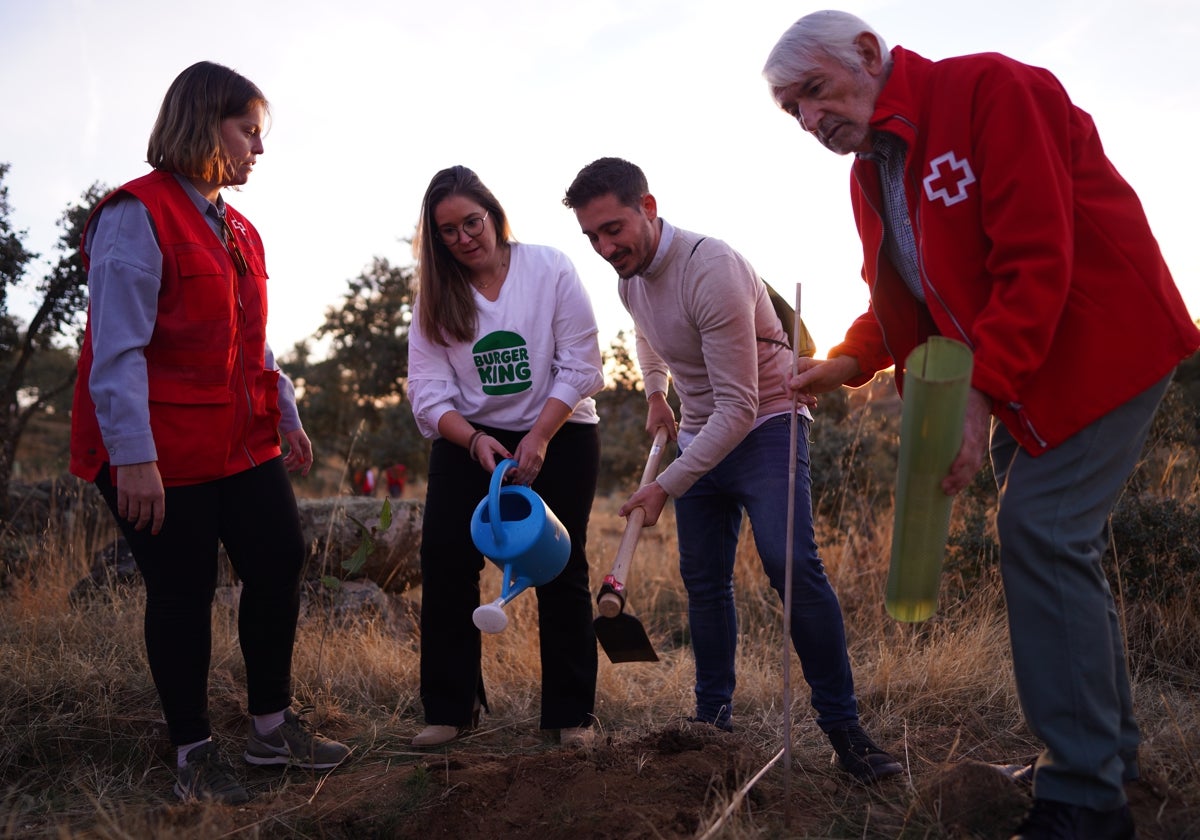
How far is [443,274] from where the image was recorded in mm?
3150

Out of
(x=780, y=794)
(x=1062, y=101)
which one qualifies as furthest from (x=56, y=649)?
Answer: (x=1062, y=101)

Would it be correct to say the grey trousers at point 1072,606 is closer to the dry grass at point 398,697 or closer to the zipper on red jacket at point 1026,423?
the zipper on red jacket at point 1026,423

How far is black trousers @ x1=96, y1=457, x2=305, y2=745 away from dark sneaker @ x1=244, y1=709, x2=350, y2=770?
80 mm

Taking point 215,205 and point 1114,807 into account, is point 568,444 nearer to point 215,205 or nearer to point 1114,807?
point 215,205

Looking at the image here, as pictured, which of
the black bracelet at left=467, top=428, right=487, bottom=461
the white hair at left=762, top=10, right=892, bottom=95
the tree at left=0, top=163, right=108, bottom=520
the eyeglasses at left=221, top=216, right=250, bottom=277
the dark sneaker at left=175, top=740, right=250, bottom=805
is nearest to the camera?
the white hair at left=762, top=10, right=892, bottom=95

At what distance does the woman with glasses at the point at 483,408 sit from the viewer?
3113mm

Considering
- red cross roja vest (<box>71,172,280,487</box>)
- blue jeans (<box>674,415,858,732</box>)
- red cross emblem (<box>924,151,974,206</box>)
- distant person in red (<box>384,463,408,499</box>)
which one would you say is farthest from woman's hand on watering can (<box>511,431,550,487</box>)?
distant person in red (<box>384,463,408,499</box>)

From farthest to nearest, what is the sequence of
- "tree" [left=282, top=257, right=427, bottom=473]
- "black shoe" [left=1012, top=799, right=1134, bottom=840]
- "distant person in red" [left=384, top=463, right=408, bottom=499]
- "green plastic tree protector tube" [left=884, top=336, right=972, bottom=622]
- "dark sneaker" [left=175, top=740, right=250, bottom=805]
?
1. "tree" [left=282, top=257, right=427, bottom=473]
2. "distant person in red" [left=384, top=463, right=408, bottom=499]
3. "dark sneaker" [left=175, top=740, right=250, bottom=805]
4. "black shoe" [left=1012, top=799, right=1134, bottom=840]
5. "green plastic tree protector tube" [left=884, top=336, right=972, bottom=622]

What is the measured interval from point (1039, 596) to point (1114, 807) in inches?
17.2

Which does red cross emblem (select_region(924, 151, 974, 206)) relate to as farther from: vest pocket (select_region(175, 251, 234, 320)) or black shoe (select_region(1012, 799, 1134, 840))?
vest pocket (select_region(175, 251, 234, 320))

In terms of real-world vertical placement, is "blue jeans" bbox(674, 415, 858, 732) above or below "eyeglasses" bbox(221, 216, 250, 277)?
below

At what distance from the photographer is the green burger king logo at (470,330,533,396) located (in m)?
3.12

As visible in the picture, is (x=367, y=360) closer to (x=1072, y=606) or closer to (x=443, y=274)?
(x=443, y=274)

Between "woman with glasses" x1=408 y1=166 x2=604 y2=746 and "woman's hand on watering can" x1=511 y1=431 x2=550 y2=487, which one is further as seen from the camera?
"woman with glasses" x1=408 y1=166 x2=604 y2=746
